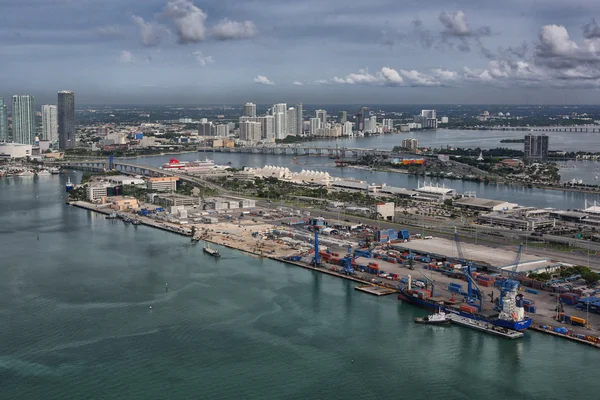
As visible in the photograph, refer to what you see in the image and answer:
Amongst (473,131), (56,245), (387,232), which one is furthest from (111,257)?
(473,131)

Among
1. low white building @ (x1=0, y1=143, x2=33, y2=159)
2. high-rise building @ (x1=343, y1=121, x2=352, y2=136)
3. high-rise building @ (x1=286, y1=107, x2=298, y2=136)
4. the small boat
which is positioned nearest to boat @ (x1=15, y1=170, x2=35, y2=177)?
low white building @ (x1=0, y1=143, x2=33, y2=159)

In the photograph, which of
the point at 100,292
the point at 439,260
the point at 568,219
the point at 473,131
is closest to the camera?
the point at 100,292

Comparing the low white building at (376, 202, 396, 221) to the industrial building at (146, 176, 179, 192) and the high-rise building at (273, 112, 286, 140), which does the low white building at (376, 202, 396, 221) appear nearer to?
the industrial building at (146, 176, 179, 192)

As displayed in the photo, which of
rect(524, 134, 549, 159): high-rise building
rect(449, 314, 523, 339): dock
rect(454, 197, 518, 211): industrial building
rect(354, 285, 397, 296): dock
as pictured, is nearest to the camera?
rect(449, 314, 523, 339): dock

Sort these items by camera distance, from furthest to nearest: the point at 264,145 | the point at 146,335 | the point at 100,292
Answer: the point at 264,145
the point at 100,292
the point at 146,335

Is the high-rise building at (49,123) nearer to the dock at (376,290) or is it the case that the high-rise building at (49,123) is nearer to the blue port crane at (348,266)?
the blue port crane at (348,266)

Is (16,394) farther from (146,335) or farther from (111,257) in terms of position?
(111,257)

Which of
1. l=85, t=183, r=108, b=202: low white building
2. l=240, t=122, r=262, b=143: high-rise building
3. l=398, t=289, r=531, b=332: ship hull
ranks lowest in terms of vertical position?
l=398, t=289, r=531, b=332: ship hull
